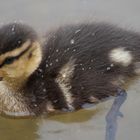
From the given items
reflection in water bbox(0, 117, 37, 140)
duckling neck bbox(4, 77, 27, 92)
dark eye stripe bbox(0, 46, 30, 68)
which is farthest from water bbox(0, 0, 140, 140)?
dark eye stripe bbox(0, 46, 30, 68)

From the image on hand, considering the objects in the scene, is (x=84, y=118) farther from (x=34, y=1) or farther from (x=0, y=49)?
(x=34, y=1)

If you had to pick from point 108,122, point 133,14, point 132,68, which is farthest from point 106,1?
point 108,122

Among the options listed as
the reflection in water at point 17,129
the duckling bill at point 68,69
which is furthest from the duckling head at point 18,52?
the reflection in water at point 17,129

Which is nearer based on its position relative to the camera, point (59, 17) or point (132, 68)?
point (132, 68)

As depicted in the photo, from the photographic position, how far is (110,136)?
3236 mm

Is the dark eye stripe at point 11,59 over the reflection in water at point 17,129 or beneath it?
over

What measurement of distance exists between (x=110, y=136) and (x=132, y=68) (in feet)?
1.31

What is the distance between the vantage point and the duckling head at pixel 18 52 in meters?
3.15

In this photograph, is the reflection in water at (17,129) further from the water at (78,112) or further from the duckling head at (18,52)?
the duckling head at (18,52)

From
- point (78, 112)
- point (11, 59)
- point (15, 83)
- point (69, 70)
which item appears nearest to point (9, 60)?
point (11, 59)

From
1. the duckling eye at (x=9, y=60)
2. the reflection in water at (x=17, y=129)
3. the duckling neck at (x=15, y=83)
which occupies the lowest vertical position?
the reflection in water at (x=17, y=129)

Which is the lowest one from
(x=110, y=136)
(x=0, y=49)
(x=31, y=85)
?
(x=110, y=136)

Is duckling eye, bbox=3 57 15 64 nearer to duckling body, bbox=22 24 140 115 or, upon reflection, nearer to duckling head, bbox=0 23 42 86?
duckling head, bbox=0 23 42 86

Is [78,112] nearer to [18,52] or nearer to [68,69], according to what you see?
[68,69]
